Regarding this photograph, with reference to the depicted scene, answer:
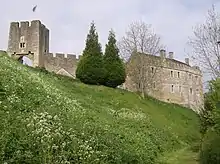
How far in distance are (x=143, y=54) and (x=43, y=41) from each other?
46.2 ft

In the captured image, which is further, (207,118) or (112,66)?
(112,66)

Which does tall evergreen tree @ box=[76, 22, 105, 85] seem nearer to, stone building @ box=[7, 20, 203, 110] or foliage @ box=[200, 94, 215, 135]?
stone building @ box=[7, 20, 203, 110]

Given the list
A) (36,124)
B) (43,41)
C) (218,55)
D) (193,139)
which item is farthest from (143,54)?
(36,124)

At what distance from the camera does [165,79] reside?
60062 millimetres

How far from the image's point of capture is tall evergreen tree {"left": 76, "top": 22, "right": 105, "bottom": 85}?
37.9 metres

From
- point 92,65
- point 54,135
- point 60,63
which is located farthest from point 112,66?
point 54,135

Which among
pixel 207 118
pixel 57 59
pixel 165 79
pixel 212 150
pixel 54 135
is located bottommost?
pixel 212 150

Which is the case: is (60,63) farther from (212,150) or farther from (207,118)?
(212,150)

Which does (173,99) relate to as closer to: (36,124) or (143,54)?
(143,54)

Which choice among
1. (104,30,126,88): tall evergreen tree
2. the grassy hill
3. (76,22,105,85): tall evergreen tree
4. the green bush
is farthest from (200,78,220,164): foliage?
(104,30,126,88): tall evergreen tree

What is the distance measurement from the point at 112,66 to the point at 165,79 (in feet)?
69.7

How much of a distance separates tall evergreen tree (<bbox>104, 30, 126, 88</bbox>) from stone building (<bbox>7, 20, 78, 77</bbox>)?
10.7m

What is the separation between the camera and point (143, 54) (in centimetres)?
4691

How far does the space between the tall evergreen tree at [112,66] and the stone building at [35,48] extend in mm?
10691
